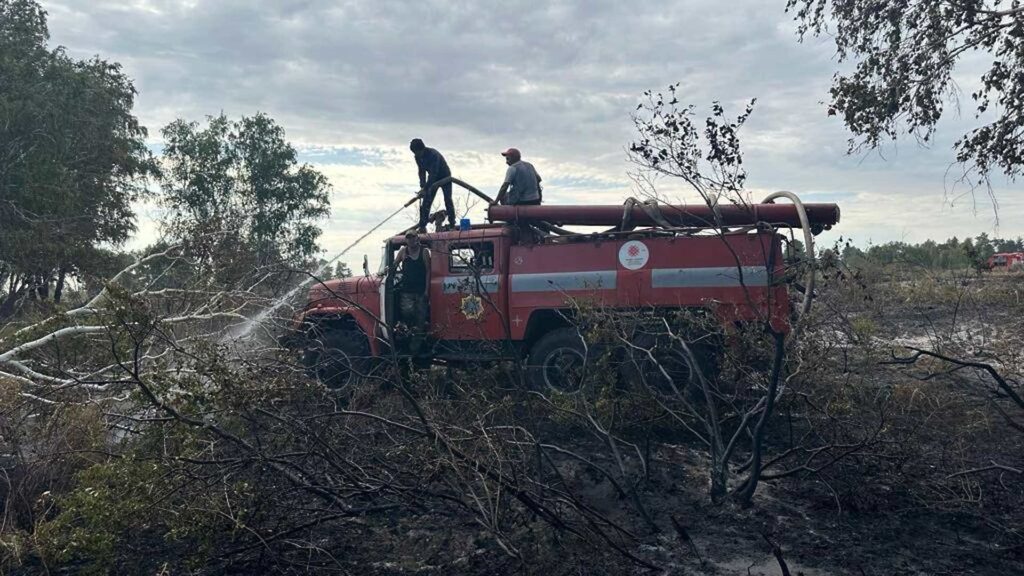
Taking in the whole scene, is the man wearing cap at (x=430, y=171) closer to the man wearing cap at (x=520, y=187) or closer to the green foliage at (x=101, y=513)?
the man wearing cap at (x=520, y=187)

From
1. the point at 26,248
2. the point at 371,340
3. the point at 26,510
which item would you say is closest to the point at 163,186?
the point at 26,248

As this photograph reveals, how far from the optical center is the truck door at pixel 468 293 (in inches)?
319

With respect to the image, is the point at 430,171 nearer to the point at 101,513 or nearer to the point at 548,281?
the point at 548,281

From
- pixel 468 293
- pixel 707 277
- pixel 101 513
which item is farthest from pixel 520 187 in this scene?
pixel 101 513

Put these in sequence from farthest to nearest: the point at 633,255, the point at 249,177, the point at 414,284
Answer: the point at 249,177, the point at 414,284, the point at 633,255

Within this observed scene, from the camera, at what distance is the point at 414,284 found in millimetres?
8391

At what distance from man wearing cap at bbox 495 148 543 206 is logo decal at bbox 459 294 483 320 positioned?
1224mm

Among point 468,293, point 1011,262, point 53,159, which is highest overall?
point 53,159

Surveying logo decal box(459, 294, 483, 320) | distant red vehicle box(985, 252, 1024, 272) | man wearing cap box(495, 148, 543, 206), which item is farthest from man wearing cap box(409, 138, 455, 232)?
distant red vehicle box(985, 252, 1024, 272)

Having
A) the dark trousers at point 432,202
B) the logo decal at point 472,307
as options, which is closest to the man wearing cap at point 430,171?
the dark trousers at point 432,202

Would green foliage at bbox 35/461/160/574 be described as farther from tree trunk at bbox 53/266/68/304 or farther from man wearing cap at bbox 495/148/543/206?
tree trunk at bbox 53/266/68/304

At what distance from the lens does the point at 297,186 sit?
2683cm

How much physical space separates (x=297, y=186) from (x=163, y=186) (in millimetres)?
4610

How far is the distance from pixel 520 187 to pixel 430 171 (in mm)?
1217
